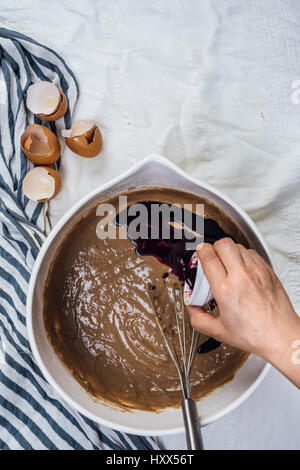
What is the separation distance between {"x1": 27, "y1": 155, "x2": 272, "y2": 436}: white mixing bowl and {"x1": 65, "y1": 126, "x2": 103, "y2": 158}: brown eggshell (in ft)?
0.32

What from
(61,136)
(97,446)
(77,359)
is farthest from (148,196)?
(97,446)

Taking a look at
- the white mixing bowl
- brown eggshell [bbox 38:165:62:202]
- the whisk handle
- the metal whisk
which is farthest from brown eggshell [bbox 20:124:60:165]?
the whisk handle

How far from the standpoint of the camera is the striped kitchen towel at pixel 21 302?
0.76 metres

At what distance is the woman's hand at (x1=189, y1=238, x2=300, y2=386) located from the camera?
22.2 inches

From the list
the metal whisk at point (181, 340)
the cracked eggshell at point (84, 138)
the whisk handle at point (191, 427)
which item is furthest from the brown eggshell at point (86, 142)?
the whisk handle at point (191, 427)

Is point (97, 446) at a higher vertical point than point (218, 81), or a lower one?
lower

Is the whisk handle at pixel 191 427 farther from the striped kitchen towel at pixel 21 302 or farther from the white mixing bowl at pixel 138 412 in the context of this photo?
the striped kitchen towel at pixel 21 302

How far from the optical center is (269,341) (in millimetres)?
564

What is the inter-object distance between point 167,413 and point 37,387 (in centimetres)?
24

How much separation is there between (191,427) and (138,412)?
161 millimetres

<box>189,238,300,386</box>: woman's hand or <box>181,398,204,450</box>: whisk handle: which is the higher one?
<box>189,238,300,386</box>: woman's hand

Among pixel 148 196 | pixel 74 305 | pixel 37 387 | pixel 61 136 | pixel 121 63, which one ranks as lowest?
pixel 37 387

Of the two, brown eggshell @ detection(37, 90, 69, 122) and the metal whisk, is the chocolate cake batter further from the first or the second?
brown eggshell @ detection(37, 90, 69, 122)
